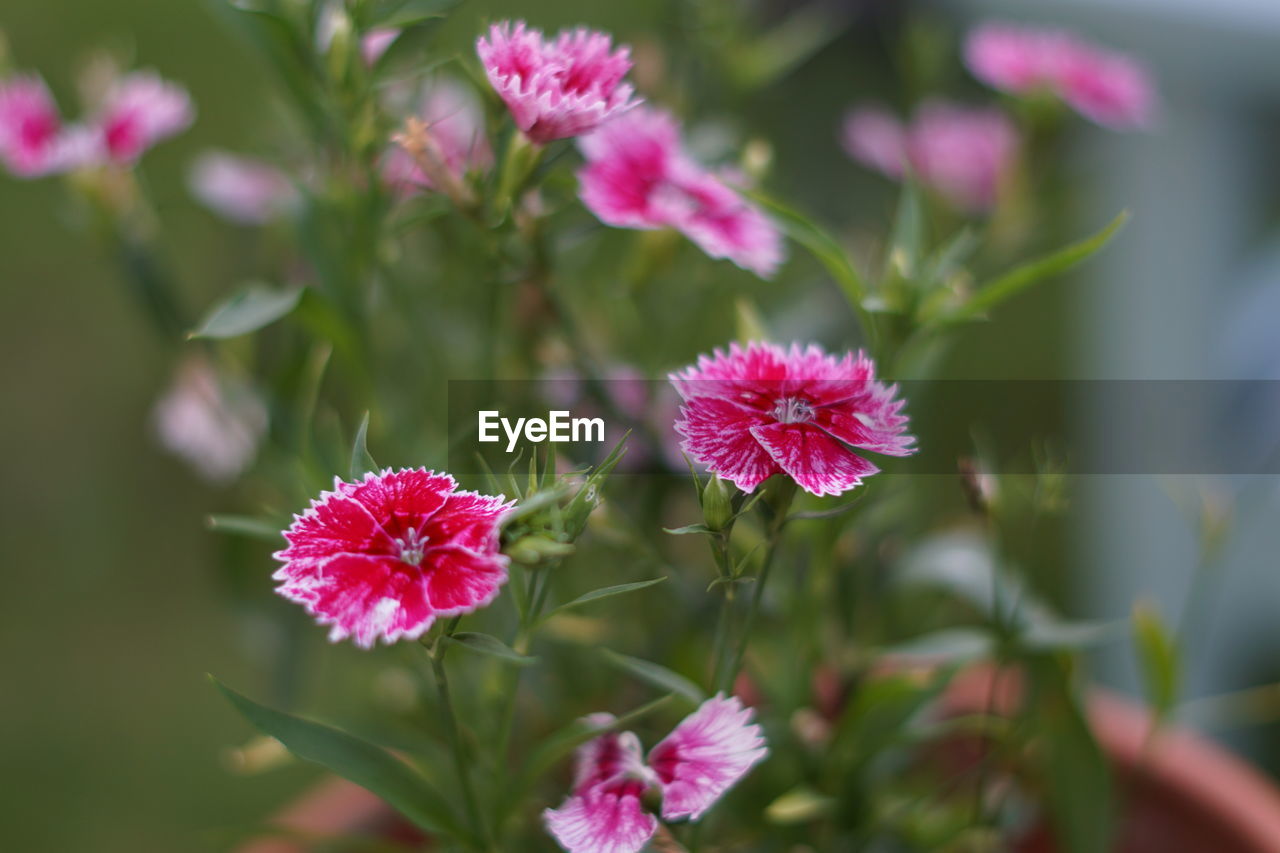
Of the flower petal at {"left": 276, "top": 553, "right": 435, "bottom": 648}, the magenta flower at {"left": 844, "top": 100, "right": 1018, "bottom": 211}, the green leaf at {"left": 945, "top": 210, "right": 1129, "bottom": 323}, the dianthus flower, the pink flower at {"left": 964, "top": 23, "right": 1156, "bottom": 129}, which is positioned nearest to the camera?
the flower petal at {"left": 276, "top": 553, "right": 435, "bottom": 648}

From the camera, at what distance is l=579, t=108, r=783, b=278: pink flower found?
475mm

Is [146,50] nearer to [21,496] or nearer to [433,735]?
[21,496]

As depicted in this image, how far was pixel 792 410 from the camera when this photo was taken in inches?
14.9

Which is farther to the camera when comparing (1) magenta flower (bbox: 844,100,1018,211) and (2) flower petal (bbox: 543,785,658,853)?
(1) magenta flower (bbox: 844,100,1018,211)

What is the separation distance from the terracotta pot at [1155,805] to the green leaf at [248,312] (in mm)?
313

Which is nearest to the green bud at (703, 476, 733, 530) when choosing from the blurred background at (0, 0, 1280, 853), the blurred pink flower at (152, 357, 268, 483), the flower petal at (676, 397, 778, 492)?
the flower petal at (676, 397, 778, 492)

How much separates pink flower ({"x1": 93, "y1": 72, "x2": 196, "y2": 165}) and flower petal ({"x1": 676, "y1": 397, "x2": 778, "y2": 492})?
0.34 metres

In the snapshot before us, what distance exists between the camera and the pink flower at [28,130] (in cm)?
54

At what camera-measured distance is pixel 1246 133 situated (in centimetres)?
118

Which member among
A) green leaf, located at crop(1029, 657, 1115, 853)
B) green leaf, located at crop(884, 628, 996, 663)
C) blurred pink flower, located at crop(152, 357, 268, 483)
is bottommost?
green leaf, located at crop(1029, 657, 1115, 853)

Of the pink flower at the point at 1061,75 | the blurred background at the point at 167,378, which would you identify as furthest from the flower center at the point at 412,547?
the blurred background at the point at 167,378

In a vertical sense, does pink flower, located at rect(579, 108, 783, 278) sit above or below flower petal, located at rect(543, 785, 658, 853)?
above

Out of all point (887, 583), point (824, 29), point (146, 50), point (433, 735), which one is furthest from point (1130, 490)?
point (146, 50)

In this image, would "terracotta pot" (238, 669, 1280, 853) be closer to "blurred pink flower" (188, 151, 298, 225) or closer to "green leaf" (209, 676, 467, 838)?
"green leaf" (209, 676, 467, 838)
